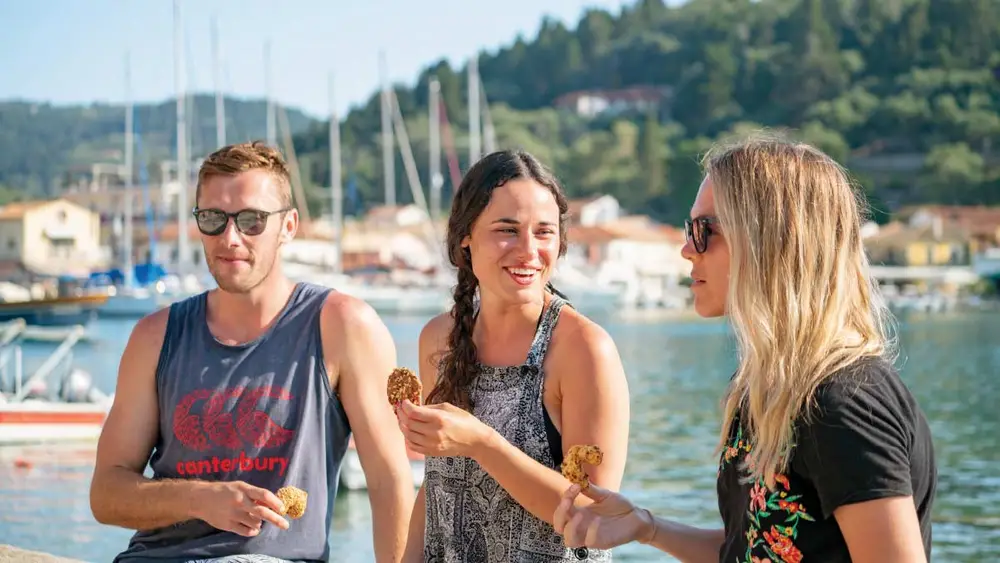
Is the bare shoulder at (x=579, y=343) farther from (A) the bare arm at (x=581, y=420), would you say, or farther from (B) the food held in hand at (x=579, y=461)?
(B) the food held in hand at (x=579, y=461)

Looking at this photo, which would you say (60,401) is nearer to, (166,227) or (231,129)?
(231,129)

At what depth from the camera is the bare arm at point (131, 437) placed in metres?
3.34

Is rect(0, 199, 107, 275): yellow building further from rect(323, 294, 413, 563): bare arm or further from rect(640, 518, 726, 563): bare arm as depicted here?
rect(640, 518, 726, 563): bare arm

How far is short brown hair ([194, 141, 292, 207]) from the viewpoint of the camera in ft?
11.4

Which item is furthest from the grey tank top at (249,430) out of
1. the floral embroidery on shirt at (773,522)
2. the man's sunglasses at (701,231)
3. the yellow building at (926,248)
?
the yellow building at (926,248)

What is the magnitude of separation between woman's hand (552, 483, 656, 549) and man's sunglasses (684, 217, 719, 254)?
50 cm

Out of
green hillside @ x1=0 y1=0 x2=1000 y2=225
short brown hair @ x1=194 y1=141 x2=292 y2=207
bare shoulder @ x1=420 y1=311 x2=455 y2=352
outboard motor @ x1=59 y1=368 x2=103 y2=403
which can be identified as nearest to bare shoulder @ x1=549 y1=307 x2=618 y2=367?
bare shoulder @ x1=420 y1=311 x2=455 y2=352

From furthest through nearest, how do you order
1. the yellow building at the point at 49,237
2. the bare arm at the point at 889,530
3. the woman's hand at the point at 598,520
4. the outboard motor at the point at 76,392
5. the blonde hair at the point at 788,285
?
the yellow building at the point at 49,237
the outboard motor at the point at 76,392
the woman's hand at the point at 598,520
the blonde hair at the point at 788,285
the bare arm at the point at 889,530

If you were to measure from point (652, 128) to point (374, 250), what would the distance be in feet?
171

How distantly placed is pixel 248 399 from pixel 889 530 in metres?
1.76

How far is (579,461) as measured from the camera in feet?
8.71

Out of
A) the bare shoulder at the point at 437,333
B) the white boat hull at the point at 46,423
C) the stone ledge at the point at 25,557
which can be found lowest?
the white boat hull at the point at 46,423

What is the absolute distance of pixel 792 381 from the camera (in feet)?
7.32

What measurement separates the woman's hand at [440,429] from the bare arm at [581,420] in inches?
3.1
